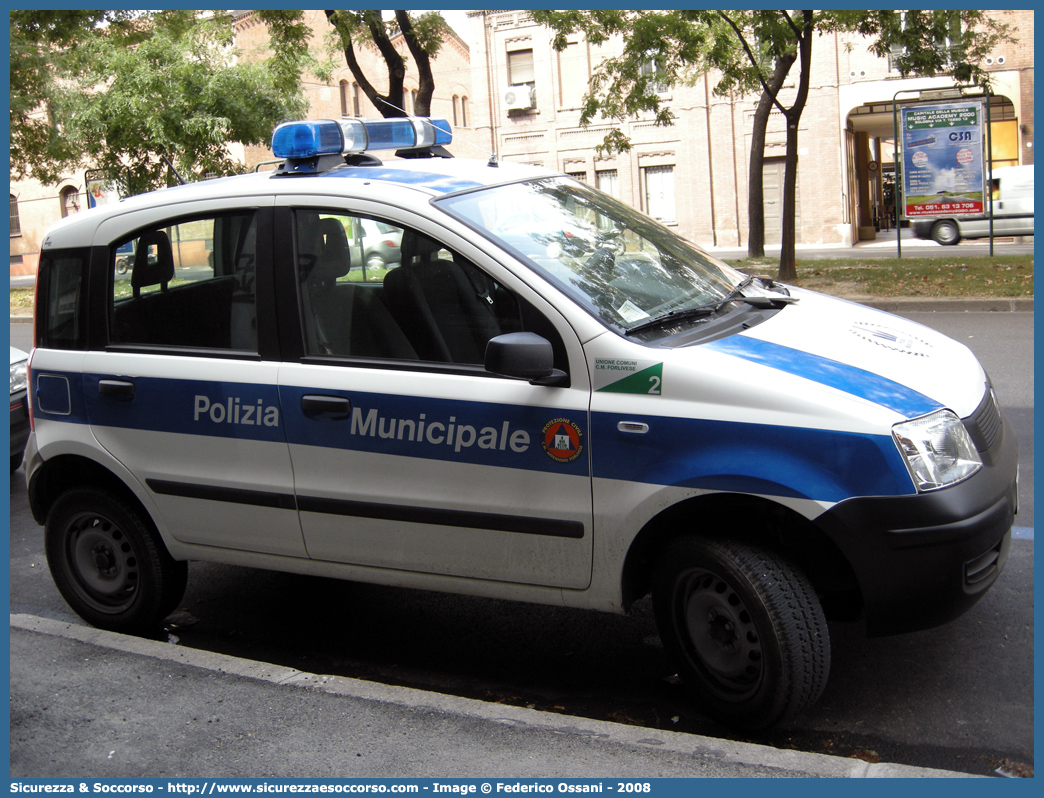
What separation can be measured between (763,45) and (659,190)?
59.1 feet

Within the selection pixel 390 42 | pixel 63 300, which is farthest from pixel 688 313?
pixel 390 42

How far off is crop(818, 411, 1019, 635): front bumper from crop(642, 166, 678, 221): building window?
1306 inches

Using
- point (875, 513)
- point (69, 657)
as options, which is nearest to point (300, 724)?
point (69, 657)

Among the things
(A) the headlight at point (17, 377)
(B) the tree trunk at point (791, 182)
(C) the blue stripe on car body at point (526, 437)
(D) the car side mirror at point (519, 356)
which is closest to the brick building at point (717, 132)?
(B) the tree trunk at point (791, 182)

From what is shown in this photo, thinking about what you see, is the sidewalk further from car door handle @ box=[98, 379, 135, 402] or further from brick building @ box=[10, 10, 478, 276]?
brick building @ box=[10, 10, 478, 276]

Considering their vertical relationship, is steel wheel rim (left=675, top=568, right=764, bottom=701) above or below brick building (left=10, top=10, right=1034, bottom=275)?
below

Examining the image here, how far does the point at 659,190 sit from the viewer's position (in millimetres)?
35750

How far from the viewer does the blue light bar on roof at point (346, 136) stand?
410 cm

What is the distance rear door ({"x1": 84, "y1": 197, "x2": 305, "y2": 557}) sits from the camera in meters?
3.91

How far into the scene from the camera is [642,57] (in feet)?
61.8

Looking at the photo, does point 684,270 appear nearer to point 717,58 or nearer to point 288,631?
point 288,631

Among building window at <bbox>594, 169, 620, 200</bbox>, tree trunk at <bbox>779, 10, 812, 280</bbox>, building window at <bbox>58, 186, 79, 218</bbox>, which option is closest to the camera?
tree trunk at <bbox>779, 10, 812, 280</bbox>

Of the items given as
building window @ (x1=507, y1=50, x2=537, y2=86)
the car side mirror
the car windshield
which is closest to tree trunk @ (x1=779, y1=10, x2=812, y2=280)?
the car windshield
